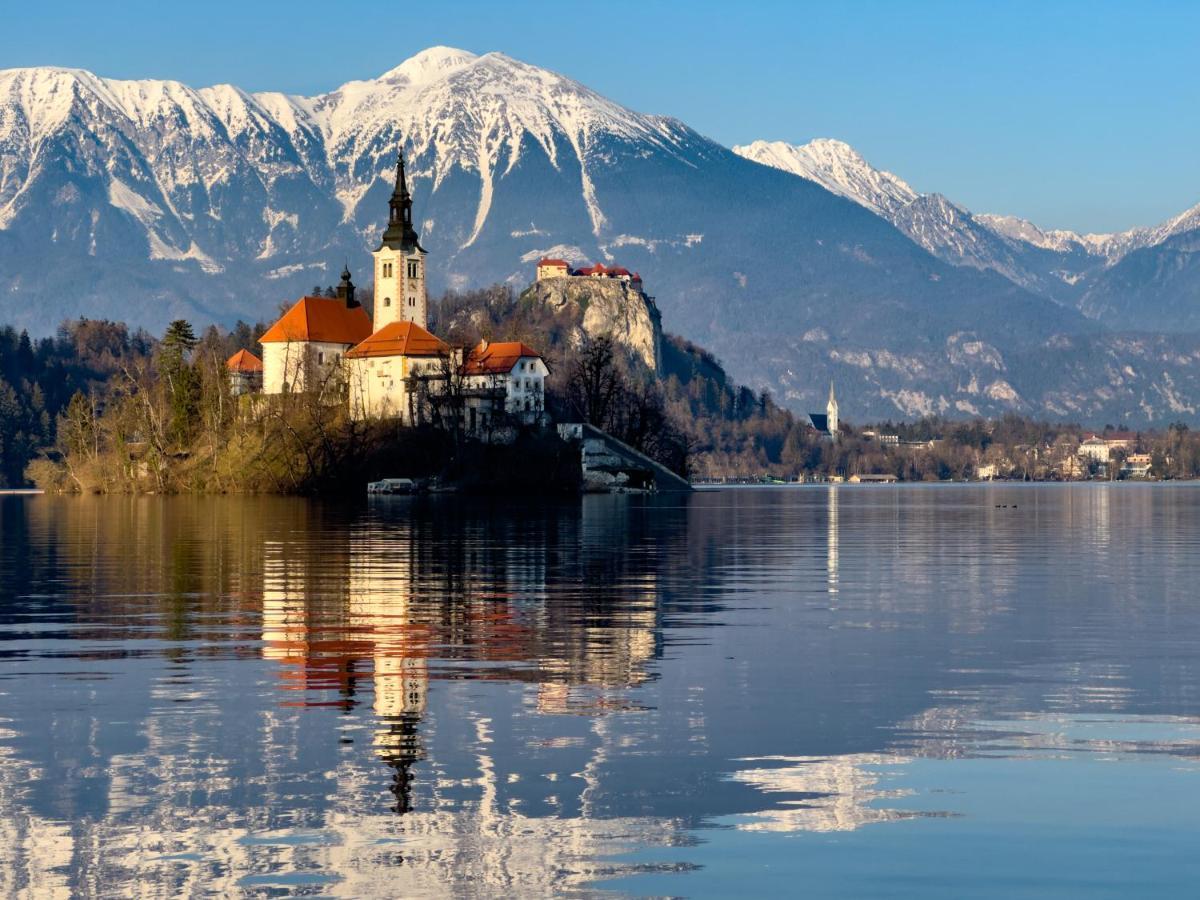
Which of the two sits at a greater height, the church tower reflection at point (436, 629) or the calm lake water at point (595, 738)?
the church tower reflection at point (436, 629)

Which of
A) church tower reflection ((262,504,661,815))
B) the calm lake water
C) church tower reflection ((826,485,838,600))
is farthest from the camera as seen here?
church tower reflection ((826,485,838,600))

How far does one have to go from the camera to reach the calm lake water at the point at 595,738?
17.9 m

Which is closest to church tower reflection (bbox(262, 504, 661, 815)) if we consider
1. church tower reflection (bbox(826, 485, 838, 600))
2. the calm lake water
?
the calm lake water

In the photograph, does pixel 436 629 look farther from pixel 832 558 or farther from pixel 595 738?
pixel 832 558

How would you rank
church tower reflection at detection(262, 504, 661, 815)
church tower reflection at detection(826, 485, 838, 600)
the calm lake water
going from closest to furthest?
the calm lake water, church tower reflection at detection(262, 504, 661, 815), church tower reflection at detection(826, 485, 838, 600)

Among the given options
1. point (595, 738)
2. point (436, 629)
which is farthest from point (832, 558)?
point (595, 738)

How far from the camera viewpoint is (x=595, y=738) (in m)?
24.0

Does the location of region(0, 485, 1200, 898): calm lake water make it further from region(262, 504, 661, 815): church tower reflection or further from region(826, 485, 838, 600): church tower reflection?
region(826, 485, 838, 600): church tower reflection

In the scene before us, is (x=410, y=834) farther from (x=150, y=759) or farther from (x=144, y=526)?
(x=144, y=526)

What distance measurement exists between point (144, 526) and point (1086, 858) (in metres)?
90.2

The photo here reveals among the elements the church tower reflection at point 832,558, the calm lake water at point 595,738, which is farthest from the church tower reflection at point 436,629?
the church tower reflection at point 832,558

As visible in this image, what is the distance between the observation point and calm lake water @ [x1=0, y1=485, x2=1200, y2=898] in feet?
58.7

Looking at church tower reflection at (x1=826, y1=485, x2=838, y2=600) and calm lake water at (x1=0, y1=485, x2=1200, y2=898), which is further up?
church tower reflection at (x1=826, y1=485, x2=838, y2=600)

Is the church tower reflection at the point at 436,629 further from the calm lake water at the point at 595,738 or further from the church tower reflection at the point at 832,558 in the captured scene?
the church tower reflection at the point at 832,558
